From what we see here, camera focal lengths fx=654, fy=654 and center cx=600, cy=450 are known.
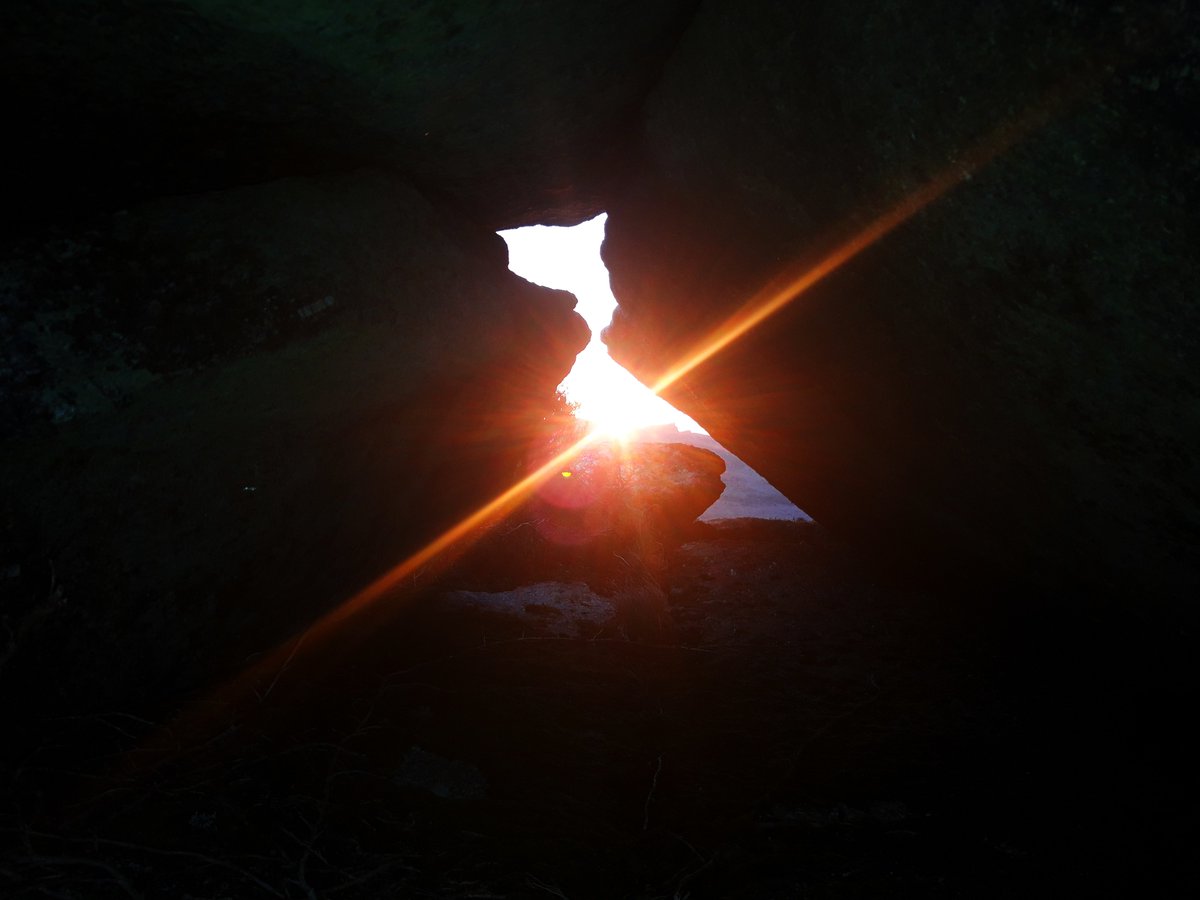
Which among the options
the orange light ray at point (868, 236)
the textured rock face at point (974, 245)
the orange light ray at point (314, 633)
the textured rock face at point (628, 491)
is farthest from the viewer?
the textured rock face at point (628, 491)

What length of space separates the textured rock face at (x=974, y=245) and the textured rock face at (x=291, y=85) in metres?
0.51

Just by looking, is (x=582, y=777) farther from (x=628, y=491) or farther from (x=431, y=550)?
(x=628, y=491)

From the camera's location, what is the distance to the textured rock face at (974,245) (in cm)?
189

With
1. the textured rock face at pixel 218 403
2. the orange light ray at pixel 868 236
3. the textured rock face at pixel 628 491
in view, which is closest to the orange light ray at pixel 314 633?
the textured rock face at pixel 218 403

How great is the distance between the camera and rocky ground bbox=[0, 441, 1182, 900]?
7.39 ft

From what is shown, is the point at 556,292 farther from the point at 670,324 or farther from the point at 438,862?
the point at 438,862

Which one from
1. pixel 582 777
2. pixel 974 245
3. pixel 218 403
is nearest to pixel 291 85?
pixel 218 403

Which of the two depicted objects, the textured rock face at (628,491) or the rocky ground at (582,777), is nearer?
the rocky ground at (582,777)

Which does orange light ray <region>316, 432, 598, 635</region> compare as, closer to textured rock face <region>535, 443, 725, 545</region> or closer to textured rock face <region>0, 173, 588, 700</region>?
textured rock face <region>0, 173, 588, 700</region>

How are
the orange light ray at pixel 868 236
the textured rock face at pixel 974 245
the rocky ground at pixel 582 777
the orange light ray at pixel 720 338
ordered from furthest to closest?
the rocky ground at pixel 582 777
the orange light ray at pixel 720 338
the orange light ray at pixel 868 236
the textured rock face at pixel 974 245

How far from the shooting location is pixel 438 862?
2.32 metres

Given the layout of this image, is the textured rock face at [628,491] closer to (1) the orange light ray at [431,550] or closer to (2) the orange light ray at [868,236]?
(1) the orange light ray at [431,550]

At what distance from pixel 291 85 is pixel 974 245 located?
2671 mm

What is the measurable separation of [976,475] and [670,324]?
90.3 inches
